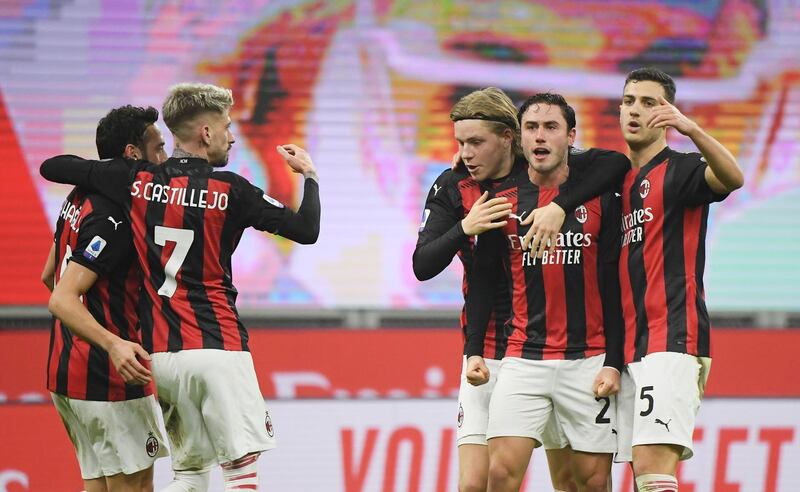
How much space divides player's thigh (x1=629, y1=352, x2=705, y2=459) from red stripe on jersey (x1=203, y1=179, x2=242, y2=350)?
1.70 meters

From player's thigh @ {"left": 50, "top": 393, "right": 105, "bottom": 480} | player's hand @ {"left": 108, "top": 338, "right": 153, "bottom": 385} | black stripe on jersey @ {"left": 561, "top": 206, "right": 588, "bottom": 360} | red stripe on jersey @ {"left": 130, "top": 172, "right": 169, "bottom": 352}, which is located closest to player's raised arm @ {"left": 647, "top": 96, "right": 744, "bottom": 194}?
black stripe on jersey @ {"left": 561, "top": 206, "right": 588, "bottom": 360}

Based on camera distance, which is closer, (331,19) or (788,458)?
(788,458)

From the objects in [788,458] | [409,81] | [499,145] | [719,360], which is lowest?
[788,458]

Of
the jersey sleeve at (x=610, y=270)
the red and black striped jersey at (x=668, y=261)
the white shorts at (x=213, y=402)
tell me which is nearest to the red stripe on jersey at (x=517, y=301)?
Result: the jersey sleeve at (x=610, y=270)

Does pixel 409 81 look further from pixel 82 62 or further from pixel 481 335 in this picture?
pixel 481 335

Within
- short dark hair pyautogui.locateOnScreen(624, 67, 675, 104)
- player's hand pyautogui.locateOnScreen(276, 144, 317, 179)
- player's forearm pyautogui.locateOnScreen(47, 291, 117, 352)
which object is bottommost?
player's forearm pyautogui.locateOnScreen(47, 291, 117, 352)

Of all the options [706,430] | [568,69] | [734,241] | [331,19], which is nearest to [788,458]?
[706,430]

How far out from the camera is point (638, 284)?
4.80 meters

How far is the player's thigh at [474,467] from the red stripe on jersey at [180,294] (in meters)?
1.30

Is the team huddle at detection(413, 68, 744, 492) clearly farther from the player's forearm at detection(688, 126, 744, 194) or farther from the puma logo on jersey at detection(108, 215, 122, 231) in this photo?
the puma logo on jersey at detection(108, 215, 122, 231)

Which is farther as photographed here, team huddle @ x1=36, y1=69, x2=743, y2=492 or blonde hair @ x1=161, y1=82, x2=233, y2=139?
blonde hair @ x1=161, y1=82, x2=233, y2=139

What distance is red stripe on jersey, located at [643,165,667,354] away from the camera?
4.69 m

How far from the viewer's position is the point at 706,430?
26.3ft

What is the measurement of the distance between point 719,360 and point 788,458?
32.5 inches
